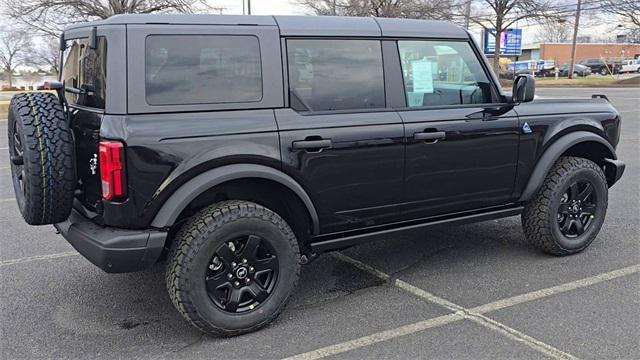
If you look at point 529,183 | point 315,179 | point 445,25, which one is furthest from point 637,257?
point 315,179

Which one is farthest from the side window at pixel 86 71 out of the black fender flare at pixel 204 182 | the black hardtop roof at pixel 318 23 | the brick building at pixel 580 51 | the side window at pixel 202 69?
the brick building at pixel 580 51

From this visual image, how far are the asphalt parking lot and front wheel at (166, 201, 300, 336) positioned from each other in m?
0.15

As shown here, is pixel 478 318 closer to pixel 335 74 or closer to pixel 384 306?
pixel 384 306

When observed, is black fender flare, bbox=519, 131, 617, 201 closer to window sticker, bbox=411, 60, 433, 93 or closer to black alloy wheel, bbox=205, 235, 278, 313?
window sticker, bbox=411, 60, 433, 93

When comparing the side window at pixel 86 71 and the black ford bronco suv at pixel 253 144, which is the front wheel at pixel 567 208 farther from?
the side window at pixel 86 71

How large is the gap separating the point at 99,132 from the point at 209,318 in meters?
1.22

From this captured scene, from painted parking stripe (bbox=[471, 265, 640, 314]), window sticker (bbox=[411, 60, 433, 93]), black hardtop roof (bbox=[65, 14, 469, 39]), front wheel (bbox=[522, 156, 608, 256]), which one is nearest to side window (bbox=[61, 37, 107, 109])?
black hardtop roof (bbox=[65, 14, 469, 39])

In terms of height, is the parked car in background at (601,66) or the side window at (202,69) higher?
the side window at (202,69)

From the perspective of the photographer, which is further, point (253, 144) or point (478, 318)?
point (478, 318)

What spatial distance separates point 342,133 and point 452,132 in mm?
896

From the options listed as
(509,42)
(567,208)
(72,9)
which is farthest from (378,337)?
(509,42)

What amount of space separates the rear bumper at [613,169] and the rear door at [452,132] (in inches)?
48.1

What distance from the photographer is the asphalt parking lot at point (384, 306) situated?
3199 millimetres

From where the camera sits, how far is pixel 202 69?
3.26 m
